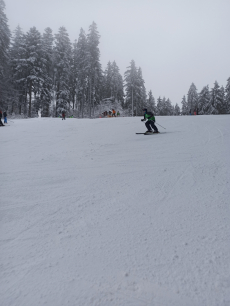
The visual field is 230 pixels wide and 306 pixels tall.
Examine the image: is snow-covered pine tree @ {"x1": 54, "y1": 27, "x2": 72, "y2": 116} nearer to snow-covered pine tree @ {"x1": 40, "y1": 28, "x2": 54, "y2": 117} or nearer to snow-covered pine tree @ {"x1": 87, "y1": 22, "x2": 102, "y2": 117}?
snow-covered pine tree @ {"x1": 40, "y1": 28, "x2": 54, "y2": 117}

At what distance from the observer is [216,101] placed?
45594mm

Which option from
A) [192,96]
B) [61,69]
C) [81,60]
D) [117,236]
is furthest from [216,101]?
[117,236]

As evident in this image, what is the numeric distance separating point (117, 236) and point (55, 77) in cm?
3730

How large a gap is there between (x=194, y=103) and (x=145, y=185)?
62646mm

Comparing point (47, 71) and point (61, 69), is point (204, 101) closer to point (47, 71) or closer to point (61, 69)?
point (61, 69)

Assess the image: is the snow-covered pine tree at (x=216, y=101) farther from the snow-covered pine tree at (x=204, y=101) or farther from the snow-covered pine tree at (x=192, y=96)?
the snow-covered pine tree at (x=192, y=96)

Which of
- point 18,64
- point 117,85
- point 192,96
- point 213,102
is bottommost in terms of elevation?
point 213,102

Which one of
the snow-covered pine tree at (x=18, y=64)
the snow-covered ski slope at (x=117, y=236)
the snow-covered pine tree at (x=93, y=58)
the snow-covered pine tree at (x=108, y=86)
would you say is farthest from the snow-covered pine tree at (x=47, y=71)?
the snow-covered ski slope at (x=117, y=236)

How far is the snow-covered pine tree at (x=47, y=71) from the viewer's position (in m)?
32.4

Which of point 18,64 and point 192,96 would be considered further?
point 192,96

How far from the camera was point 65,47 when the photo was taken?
35.2 m

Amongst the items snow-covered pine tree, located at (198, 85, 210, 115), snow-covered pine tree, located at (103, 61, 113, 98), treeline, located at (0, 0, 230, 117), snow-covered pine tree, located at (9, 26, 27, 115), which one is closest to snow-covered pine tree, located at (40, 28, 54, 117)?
treeline, located at (0, 0, 230, 117)

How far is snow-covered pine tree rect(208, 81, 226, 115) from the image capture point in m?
45.5

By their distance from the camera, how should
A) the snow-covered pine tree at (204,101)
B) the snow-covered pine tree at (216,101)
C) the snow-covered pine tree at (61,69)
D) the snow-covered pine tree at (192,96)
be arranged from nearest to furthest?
the snow-covered pine tree at (61,69) → the snow-covered pine tree at (216,101) → the snow-covered pine tree at (204,101) → the snow-covered pine tree at (192,96)
